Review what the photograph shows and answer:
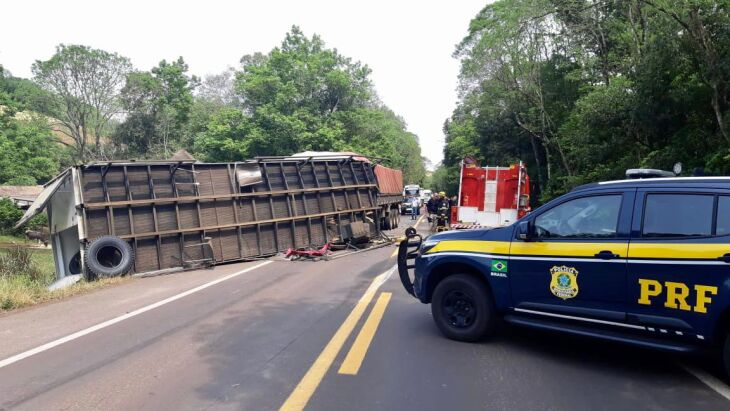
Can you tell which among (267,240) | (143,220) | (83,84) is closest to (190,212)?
(143,220)

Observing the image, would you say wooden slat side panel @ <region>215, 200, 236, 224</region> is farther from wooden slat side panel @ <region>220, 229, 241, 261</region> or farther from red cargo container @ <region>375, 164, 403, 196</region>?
red cargo container @ <region>375, 164, 403, 196</region>

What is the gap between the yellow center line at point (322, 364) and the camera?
4168 millimetres

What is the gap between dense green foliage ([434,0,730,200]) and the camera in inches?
454

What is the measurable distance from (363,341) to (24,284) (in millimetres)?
7875

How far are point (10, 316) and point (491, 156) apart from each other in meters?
29.0

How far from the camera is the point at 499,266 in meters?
5.51

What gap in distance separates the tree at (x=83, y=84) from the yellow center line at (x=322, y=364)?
147ft

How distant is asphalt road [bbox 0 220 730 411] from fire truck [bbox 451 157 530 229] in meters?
9.20

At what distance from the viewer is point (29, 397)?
445 cm

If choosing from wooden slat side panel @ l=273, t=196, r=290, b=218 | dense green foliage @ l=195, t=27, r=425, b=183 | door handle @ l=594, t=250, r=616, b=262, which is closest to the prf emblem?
door handle @ l=594, t=250, r=616, b=262

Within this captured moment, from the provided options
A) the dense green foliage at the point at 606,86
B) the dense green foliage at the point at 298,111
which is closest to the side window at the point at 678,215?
the dense green foliage at the point at 606,86

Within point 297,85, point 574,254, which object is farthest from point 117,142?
point 574,254

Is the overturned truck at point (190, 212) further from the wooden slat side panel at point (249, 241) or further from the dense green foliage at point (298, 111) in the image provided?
the dense green foliage at point (298, 111)

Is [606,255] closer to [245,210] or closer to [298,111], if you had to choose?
[245,210]
